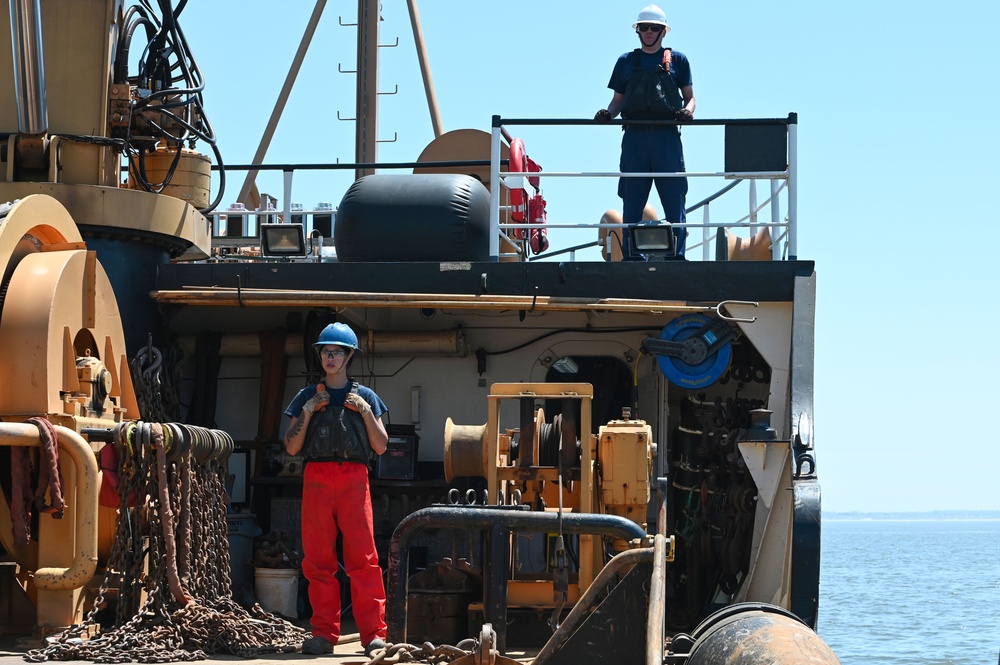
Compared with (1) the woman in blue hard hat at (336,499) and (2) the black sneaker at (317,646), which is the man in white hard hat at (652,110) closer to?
(1) the woman in blue hard hat at (336,499)

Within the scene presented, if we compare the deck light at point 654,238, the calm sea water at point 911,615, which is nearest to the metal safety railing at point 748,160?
the deck light at point 654,238

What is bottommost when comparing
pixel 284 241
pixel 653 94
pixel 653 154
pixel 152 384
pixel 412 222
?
pixel 152 384

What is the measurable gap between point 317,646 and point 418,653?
1285mm

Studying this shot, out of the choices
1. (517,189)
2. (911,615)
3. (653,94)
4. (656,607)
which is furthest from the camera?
(911,615)

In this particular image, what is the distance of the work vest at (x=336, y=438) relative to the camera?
25.9 ft

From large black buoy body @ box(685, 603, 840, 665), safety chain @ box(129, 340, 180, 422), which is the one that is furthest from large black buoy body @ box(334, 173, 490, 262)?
large black buoy body @ box(685, 603, 840, 665)

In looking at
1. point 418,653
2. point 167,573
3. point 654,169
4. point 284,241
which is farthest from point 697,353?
point 418,653

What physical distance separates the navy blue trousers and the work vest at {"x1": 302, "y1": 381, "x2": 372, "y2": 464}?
4.56m

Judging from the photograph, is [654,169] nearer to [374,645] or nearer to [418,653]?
[374,645]

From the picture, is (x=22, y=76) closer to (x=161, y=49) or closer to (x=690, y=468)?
(x=161, y=49)

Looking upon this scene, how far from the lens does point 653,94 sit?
11.8m

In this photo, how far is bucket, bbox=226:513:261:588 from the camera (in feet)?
36.2

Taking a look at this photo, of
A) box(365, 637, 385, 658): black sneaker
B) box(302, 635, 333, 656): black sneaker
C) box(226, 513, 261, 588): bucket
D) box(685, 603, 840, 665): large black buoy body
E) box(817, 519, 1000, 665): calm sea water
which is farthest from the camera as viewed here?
box(817, 519, 1000, 665): calm sea water

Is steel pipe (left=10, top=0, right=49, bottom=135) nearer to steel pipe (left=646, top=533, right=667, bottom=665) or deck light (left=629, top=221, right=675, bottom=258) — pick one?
deck light (left=629, top=221, right=675, bottom=258)
